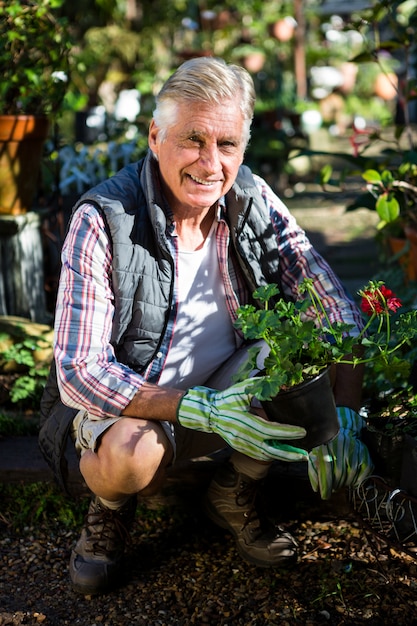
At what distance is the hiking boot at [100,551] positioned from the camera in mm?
1957

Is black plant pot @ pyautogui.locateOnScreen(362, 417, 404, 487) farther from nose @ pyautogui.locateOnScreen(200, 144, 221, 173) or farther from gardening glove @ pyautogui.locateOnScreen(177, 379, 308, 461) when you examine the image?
nose @ pyautogui.locateOnScreen(200, 144, 221, 173)

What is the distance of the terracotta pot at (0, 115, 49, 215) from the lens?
10.2ft

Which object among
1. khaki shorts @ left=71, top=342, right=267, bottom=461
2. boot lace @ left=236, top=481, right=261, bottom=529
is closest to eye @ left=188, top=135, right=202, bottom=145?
khaki shorts @ left=71, top=342, right=267, bottom=461

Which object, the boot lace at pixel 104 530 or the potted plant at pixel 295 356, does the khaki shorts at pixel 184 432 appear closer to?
the boot lace at pixel 104 530

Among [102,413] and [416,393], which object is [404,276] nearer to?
[416,393]

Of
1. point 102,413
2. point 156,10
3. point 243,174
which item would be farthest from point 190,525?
point 156,10

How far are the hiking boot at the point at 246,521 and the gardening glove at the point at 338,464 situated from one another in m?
0.28

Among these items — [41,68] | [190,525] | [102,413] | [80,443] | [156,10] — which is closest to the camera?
[102,413]

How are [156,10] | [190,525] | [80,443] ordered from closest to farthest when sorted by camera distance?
[80,443] → [190,525] → [156,10]

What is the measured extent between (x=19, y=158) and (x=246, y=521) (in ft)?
5.93

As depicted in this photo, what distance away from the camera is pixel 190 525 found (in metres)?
2.27

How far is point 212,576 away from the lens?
79.4 inches

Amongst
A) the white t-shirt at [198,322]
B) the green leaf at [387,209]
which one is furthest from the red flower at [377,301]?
the green leaf at [387,209]

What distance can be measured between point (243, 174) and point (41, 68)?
1390 millimetres
